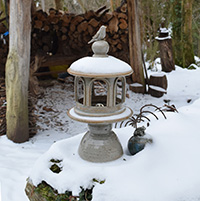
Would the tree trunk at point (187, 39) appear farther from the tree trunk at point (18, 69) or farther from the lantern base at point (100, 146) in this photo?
the lantern base at point (100, 146)

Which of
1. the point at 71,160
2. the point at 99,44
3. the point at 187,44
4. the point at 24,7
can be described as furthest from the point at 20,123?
the point at 187,44

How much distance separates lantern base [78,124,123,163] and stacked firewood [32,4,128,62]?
368cm

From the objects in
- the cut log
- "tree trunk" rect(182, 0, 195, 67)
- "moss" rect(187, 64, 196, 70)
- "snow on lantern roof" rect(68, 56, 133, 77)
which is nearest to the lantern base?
"snow on lantern roof" rect(68, 56, 133, 77)

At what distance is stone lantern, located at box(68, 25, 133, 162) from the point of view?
1.98 m

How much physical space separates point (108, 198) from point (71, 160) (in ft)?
1.65

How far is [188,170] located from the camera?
197 cm

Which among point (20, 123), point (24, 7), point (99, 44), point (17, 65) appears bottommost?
point (20, 123)

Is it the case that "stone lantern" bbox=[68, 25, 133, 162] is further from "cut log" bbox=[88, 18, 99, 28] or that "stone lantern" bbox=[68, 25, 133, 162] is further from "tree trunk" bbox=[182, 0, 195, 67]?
"tree trunk" bbox=[182, 0, 195, 67]

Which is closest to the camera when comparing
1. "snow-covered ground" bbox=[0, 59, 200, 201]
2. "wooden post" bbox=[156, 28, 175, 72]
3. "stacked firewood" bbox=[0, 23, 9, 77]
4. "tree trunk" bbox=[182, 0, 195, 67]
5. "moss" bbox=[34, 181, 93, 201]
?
"snow-covered ground" bbox=[0, 59, 200, 201]

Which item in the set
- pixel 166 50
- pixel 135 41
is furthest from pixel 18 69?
pixel 166 50

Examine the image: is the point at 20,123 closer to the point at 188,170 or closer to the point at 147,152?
the point at 147,152

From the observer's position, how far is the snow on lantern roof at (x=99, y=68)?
1.95 m


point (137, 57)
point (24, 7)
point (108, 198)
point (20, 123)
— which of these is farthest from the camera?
point (137, 57)

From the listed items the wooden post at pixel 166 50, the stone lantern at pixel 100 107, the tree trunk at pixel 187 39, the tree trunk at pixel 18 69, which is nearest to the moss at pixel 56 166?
the stone lantern at pixel 100 107
